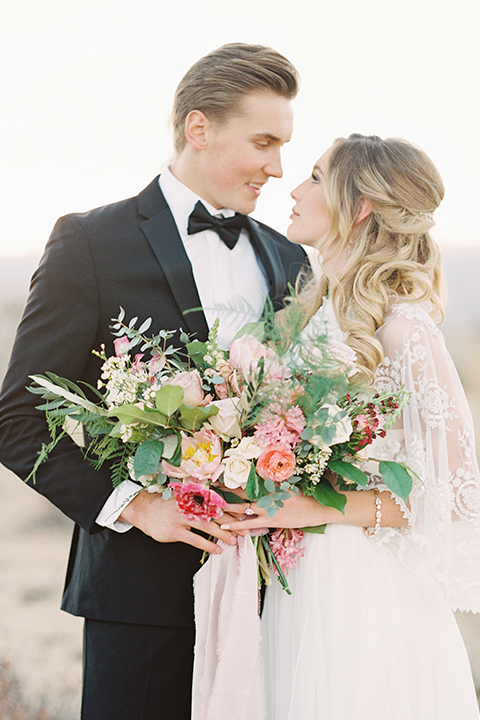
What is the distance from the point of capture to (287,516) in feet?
4.92

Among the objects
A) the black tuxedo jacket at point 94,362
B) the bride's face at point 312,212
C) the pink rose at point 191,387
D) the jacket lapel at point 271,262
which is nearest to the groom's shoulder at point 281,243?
the jacket lapel at point 271,262

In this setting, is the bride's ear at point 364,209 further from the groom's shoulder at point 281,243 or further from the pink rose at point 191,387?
the pink rose at point 191,387

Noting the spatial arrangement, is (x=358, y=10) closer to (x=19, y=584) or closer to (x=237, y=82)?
(x=237, y=82)

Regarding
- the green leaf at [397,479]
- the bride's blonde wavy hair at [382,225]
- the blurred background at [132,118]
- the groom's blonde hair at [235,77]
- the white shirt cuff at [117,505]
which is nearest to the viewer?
the green leaf at [397,479]

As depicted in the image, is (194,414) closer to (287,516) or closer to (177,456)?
(177,456)

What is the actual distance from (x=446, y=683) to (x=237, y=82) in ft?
6.25

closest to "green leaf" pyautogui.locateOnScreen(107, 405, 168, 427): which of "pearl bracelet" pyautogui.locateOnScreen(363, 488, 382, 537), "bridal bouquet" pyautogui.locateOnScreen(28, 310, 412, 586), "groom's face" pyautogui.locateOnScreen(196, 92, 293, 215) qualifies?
"bridal bouquet" pyautogui.locateOnScreen(28, 310, 412, 586)

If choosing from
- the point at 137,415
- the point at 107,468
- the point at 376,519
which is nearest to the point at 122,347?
the point at 137,415

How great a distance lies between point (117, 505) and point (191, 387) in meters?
0.47

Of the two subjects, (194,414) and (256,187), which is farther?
(256,187)

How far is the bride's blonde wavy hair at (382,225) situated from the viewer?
5.91ft

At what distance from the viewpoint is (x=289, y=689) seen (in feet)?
5.07

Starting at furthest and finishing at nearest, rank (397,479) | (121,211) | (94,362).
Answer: (121,211), (94,362), (397,479)

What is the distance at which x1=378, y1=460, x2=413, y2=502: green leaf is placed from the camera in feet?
4.63
